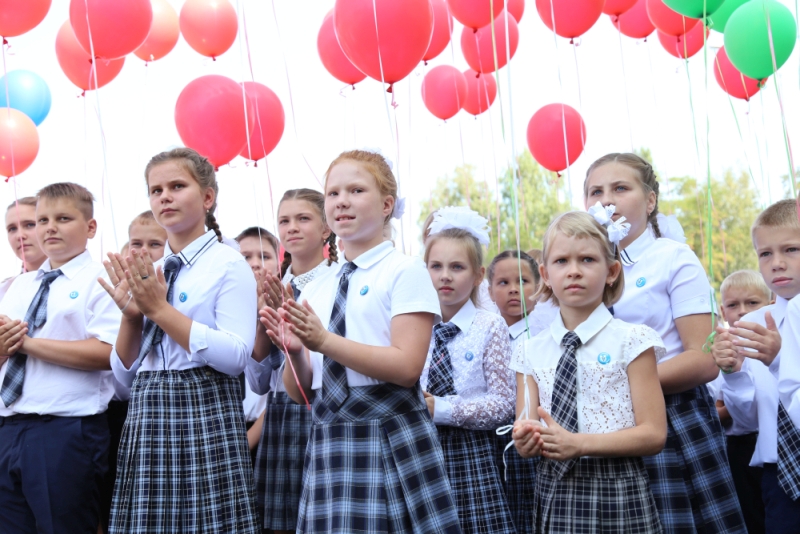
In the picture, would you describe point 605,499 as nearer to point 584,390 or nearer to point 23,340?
point 584,390

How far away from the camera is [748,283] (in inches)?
150

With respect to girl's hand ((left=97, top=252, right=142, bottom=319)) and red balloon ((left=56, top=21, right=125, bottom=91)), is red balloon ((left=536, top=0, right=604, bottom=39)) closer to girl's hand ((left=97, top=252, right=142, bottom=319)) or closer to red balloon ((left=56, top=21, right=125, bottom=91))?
red balloon ((left=56, top=21, right=125, bottom=91))

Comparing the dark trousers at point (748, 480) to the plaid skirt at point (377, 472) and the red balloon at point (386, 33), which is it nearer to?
the plaid skirt at point (377, 472)

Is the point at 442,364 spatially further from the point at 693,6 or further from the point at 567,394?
the point at 693,6

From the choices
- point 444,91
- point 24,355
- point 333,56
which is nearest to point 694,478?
point 24,355

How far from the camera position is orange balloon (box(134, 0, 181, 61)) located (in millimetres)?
4688

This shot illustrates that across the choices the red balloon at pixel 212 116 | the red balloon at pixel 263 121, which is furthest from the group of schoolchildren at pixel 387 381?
the red balloon at pixel 263 121

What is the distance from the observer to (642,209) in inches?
108

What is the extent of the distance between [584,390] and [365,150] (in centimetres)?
104

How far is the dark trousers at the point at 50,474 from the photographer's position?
9.12 ft

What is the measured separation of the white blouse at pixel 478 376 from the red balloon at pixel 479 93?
293 cm

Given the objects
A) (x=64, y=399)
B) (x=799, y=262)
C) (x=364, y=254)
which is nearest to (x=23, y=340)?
(x=64, y=399)

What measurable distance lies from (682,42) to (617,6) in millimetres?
501

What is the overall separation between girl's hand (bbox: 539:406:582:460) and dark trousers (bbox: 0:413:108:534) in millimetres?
1766
